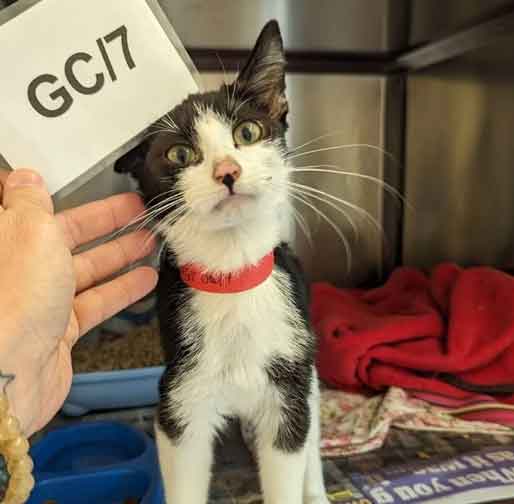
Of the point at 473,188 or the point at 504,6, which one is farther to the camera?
the point at 473,188

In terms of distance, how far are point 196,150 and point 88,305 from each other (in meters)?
0.28

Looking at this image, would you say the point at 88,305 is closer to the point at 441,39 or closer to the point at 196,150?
the point at 196,150

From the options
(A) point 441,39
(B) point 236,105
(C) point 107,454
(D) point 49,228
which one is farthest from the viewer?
(A) point 441,39

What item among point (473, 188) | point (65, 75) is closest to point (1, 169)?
point (65, 75)

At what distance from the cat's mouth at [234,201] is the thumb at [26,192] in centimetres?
20

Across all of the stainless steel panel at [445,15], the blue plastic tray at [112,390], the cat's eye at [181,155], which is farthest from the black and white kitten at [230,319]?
the stainless steel panel at [445,15]

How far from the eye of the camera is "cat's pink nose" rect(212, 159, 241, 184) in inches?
25.2

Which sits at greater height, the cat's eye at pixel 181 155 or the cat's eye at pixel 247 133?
the cat's eye at pixel 247 133

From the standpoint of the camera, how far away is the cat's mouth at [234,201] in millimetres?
650

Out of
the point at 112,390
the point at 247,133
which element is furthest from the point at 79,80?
the point at 112,390

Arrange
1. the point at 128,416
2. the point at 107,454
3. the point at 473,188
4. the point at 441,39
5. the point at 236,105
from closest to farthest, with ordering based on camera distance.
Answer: the point at 236,105
the point at 107,454
the point at 128,416
the point at 441,39
the point at 473,188

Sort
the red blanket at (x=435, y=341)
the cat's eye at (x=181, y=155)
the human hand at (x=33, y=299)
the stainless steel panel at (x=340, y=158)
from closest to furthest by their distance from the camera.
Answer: the human hand at (x=33, y=299), the cat's eye at (x=181, y=155), the red blanket at (x=435, y=341), the stainless steel panel at (x=340, y=158)

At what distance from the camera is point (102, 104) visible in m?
0.74

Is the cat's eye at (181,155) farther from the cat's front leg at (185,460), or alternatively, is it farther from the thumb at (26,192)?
the cat's front leg at (185,460)
